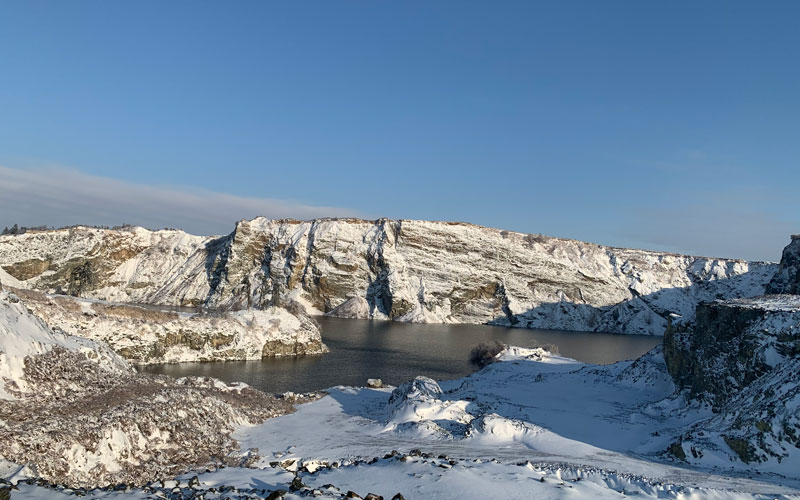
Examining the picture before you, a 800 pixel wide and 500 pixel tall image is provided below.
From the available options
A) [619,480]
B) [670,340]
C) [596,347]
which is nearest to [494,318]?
[596,347]

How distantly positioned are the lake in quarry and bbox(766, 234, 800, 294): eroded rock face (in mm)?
20283

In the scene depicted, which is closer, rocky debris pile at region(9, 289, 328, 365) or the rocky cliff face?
rocky debris pile at region(9, 289, 328, 365)

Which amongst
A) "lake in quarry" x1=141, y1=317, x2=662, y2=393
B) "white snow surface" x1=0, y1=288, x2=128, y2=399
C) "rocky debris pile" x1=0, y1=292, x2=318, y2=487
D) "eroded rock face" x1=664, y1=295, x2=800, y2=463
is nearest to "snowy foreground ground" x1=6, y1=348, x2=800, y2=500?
"eroded rock face" x1=664, y1=295, x2=800, y2=463

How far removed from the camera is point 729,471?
54.6ft

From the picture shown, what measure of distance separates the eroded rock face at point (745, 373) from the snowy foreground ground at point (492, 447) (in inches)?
35.7

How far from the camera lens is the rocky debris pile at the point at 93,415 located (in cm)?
1431

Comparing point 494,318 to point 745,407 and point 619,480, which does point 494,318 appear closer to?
point 745,407

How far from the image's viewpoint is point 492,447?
19.5 m

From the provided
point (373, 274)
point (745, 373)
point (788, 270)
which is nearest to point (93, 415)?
point (745, 373)

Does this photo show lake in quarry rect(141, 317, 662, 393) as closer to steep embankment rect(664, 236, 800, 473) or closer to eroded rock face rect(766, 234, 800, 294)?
steep embankment rect(664, 236, 800, 473)

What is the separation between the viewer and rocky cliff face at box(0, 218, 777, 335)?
97438 mm

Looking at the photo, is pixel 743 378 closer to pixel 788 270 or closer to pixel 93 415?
pixel 93 415

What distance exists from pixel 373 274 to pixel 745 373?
83.5m

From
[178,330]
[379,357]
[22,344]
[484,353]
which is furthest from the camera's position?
[484,353]
